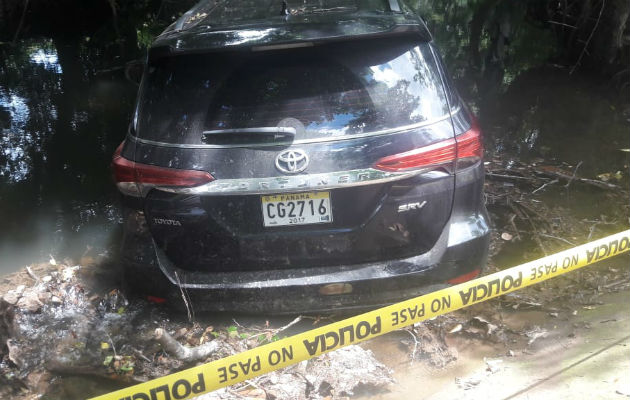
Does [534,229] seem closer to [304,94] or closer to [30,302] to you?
[304,94]

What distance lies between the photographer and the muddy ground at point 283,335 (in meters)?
2.97

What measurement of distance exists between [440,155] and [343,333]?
3.20 ft

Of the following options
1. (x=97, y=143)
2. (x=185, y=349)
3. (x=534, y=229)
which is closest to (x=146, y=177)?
(x=185, y=349)

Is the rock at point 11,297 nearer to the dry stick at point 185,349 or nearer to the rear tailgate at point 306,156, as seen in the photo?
the dry stick at point 185,349

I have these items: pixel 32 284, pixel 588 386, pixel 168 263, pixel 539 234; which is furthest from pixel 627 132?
pixel 32 284

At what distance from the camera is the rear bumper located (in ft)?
9.20

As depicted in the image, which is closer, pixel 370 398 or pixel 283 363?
pixel 283 363

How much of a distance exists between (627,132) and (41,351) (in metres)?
6.51

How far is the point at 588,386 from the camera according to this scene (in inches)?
110

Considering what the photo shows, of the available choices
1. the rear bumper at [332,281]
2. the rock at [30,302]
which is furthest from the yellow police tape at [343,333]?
the rock at [30,302]

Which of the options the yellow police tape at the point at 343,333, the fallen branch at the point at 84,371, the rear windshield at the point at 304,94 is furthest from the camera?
the fallen branch at the point at 84,371

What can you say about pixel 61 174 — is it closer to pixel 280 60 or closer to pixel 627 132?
pixel 280 60

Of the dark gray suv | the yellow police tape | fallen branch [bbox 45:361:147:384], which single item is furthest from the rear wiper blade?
fallen branch [bbox 45:361:147:384]

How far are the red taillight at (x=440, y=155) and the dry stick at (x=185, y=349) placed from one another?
1296 mm
